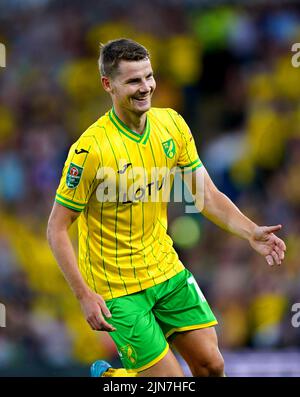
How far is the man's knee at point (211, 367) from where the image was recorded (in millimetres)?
5586

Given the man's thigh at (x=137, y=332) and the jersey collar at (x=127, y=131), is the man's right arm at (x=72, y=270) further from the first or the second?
the jersey collar at (x=127, y=131)

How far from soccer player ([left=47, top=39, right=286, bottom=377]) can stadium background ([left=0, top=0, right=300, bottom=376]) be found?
302 centimetres

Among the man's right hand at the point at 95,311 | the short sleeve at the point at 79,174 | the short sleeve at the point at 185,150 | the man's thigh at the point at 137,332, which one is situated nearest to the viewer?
the man's right hand at the point at 95,311

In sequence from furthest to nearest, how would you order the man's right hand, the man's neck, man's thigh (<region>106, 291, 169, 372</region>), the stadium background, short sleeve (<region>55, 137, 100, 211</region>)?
the stadium background
the man's neck
man's thigh (<region>106, 291, 169, 372</region>)
short sleeve (<region>55, 137, 100, 211</region>)
the man's right hand

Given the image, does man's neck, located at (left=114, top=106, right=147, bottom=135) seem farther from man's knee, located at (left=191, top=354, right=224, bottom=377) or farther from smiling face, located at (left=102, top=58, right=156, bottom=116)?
man's knee, located at (left=191, top=354, right=224, bottom=377)

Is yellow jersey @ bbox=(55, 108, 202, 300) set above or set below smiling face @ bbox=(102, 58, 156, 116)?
below

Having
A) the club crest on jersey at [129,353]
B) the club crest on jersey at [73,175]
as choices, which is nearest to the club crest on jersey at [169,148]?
the club crest on jersey at [73,175]

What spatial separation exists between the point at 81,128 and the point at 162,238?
6.08 meters

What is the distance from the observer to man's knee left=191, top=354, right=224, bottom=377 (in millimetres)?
5586

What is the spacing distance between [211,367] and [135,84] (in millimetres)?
1674

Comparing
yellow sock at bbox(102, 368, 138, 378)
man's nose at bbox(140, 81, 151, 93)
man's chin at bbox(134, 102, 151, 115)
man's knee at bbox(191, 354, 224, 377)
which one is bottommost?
yellow sock at bbox(102, 368, 138, 378)

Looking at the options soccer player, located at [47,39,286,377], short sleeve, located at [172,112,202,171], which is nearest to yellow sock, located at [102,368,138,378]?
soccer player, located at [47,39,286,377]

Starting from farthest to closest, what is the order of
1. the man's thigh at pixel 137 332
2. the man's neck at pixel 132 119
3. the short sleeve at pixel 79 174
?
the man's neck at pixel 132 119 → the man's thigh at pixel 137 332 → the short sleeve at pixel 79 174

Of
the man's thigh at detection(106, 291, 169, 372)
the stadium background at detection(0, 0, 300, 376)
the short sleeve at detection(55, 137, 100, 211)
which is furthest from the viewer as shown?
the stadium background at detection(0, 0, 300, 376)
